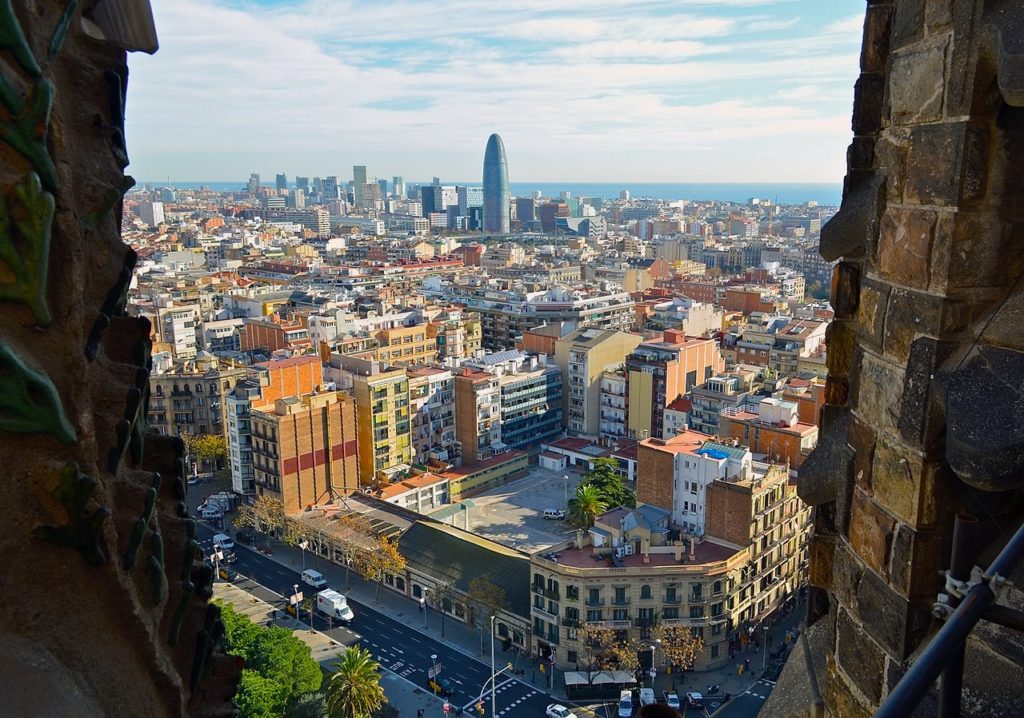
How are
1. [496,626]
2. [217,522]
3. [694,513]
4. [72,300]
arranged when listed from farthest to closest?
[217,522], [694,513], [496,626], [72,300]

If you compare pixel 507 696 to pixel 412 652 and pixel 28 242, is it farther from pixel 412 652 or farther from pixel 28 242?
pixel 28 242

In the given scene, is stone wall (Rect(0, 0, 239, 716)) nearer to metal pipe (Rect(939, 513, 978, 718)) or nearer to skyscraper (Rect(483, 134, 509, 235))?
metal pipe (Rect(939, 513, 978, 718))

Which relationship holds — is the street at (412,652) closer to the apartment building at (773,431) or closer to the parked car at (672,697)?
the parked car at (672,697)

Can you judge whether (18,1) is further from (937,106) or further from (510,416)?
(510,416)

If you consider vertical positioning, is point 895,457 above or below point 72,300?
below

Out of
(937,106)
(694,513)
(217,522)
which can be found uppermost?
(937,106)

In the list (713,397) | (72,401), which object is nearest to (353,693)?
(72,401)

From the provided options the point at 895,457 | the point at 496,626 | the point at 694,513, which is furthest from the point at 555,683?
the point at 895,457
